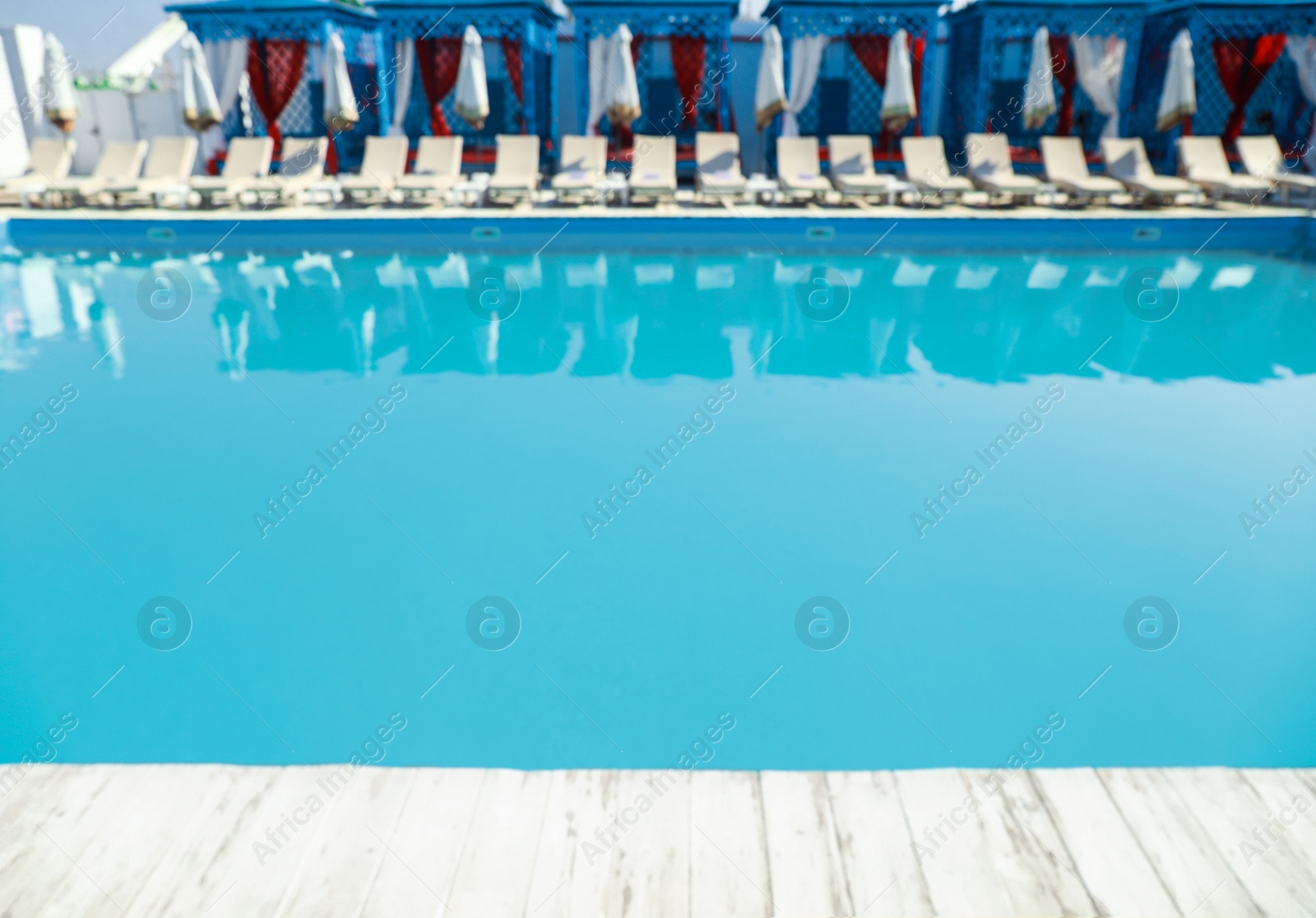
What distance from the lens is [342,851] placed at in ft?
6.09

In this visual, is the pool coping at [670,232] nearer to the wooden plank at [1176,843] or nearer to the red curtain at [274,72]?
the red curtain at [274,72]

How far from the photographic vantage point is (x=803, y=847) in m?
1.87

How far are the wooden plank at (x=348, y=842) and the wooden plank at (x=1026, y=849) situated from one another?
1.27 meters

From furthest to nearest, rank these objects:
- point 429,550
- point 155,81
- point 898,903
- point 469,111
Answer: point 155,81 < point 469,111 < point 429,550 < point 898,903

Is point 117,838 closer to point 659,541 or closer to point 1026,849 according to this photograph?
point 1026,849

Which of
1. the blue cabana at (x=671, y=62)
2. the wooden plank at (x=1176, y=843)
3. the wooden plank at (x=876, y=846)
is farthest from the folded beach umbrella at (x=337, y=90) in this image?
the wooden plank at (x=1176, y=843)

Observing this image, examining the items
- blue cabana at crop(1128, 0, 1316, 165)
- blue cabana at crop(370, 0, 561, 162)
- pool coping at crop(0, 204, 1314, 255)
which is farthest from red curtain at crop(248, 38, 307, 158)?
blue cabana at crop(1128, 0, 1316, 165)

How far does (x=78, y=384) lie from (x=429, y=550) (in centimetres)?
339

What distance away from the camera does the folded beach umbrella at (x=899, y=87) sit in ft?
36.2

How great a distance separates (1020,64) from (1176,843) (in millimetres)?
13147

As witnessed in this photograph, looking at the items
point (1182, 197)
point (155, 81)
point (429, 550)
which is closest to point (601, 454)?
point (429, 550)

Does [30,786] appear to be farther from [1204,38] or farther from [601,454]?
[1204,38]

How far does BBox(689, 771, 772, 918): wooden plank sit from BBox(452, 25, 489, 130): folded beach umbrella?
34.1 ft

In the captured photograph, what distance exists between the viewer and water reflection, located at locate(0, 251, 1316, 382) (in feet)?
20.4
